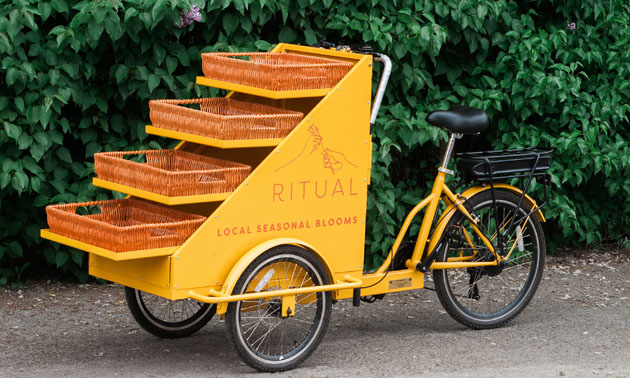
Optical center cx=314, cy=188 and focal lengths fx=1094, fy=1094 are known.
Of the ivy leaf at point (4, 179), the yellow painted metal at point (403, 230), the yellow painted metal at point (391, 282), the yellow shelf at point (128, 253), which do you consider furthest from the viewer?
the ivy leaf at point (4, 179)

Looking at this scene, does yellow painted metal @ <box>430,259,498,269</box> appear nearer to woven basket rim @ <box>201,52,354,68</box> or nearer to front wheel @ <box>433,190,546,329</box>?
front wheel @ <box>433,190,546,329</box>

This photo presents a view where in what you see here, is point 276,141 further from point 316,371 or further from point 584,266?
point 584,266

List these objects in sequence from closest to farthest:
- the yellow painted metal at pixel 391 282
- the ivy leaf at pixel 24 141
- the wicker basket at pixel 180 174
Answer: the wicker basket at pixel 180 174 < the yellow painted metal at pixel 391 282 < the ivy leaf at pixel 24 141

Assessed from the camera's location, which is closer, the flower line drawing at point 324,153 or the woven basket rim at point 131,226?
the woven basket rim at point 131,226

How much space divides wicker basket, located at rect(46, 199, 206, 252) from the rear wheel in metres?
0.47

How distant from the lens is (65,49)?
6574mm

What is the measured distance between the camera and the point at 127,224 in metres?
5.45

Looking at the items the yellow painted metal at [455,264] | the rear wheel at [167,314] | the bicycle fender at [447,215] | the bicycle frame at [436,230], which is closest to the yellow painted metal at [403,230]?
the bicycle frame at [436,230]

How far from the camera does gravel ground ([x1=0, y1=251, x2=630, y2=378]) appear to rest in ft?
17.6

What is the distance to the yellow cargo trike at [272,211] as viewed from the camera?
16.6 ft

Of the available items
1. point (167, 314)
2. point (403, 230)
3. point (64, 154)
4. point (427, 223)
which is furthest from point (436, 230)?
point (64, 154)

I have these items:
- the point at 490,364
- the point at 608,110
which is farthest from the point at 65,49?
the point at 608,110

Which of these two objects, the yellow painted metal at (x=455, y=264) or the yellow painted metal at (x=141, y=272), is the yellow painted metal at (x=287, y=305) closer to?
the yellow painted metal at (x=141, y=272)

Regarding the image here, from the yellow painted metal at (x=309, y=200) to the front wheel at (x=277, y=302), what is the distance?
9cm
